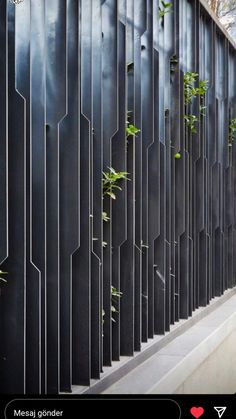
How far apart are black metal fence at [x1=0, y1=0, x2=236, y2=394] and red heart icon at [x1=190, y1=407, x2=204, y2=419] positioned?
869 mm

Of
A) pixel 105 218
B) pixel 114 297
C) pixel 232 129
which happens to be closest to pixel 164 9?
pixel 105 218

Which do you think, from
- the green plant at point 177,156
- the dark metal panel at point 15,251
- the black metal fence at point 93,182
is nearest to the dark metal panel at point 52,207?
the black metal fence at point 93,182

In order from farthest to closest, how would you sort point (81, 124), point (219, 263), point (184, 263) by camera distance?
point (219, 263)
point (184, 263)
point (81, 124)

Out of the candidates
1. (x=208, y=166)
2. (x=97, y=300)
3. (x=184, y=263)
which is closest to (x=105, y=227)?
(x=97, y=300)

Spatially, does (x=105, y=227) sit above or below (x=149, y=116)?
below

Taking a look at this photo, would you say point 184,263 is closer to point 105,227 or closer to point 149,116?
point 149,116

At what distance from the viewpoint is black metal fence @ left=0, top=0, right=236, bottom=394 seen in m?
2.84

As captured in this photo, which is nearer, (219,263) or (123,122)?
(123,122)

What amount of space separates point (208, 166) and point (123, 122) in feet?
7.77

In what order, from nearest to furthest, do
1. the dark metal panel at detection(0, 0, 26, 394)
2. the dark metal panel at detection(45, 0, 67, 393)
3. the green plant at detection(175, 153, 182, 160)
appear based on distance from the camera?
1. the dark metal panel at detection(0, 0, 26, 394)
2. the dark metal panel at detection(45, 0, 67, 393)
3. the green plant at detection(175, 153, 182, 160)

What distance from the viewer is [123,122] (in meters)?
3.96

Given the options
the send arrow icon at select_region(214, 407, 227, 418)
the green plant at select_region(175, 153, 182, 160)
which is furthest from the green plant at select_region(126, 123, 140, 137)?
the send arrow icon at select_region(214, 407, 227, 418)

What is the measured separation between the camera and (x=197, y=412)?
2.17 metres

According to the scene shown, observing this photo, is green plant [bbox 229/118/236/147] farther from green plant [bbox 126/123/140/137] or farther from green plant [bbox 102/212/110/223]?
green plant [bbox 102/212/110/223]
